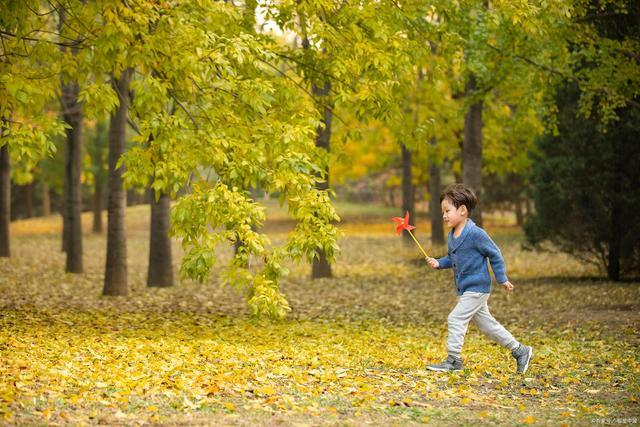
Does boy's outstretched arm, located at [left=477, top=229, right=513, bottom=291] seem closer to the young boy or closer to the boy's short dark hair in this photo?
the young boy

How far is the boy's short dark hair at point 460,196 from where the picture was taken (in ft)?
25.1

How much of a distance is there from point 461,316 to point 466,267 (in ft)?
1.48

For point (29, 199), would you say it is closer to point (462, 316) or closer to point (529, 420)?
point (462, 316)

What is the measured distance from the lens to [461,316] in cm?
773

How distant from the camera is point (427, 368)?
7.85 m

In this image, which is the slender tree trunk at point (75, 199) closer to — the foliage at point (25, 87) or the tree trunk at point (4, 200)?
the tree trunk at point (4, 200)

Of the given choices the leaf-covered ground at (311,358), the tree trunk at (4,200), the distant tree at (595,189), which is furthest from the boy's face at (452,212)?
the tree trunk at (4,200)

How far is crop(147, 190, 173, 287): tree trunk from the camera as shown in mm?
16344

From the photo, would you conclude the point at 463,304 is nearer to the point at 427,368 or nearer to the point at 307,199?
the point at 427,368

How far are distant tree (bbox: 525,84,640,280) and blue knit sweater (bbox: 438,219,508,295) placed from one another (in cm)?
913

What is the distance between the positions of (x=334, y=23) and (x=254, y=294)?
3927 mm

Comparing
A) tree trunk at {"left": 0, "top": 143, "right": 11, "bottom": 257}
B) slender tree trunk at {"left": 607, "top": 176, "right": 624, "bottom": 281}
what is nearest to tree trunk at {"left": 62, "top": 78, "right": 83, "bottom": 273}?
tree trunk at {"left": 0, "top": 143, "right": 11, "bottom": 257}

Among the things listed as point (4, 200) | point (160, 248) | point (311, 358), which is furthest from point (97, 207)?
point (311, 358)

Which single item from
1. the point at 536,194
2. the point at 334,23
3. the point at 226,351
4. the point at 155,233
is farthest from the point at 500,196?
the point at 226,351
